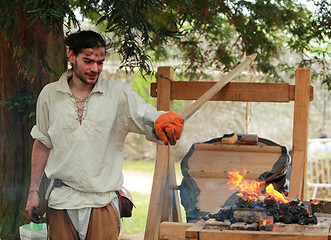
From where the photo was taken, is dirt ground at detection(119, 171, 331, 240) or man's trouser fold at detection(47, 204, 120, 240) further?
dirt ground at detection(119, 171, 331, 240)

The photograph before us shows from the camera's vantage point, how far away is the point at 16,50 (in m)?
4.41

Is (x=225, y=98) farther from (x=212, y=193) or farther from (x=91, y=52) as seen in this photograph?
(x=91, y=52)

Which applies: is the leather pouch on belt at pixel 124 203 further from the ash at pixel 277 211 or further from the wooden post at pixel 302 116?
the wooden post at pixel 302 116

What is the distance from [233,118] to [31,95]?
8003mm

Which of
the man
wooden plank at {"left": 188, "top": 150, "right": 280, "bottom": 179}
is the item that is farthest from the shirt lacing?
wooden plank at {"left": 188, "top": 150, "right": 280, "bottom": 179}

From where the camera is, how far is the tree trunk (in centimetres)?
451

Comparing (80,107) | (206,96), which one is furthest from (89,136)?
(206,96)

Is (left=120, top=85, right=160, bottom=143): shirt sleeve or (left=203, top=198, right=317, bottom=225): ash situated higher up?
(left=120, top=85, right=160, bottom=143): shirt sleeve

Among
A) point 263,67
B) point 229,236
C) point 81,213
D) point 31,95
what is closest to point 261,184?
point 229,236

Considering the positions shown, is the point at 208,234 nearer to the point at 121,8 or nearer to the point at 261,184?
the point at 261,184

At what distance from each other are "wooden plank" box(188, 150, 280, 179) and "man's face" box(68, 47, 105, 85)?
63.8 inches

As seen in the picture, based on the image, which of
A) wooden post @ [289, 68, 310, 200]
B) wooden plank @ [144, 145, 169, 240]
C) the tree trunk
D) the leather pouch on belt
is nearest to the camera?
the leather pouch on belt

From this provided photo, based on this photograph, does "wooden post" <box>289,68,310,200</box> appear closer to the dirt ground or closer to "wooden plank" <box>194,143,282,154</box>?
"wooden plank" <box>194,143,282,154</box>

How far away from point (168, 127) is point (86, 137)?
47 centimetres
